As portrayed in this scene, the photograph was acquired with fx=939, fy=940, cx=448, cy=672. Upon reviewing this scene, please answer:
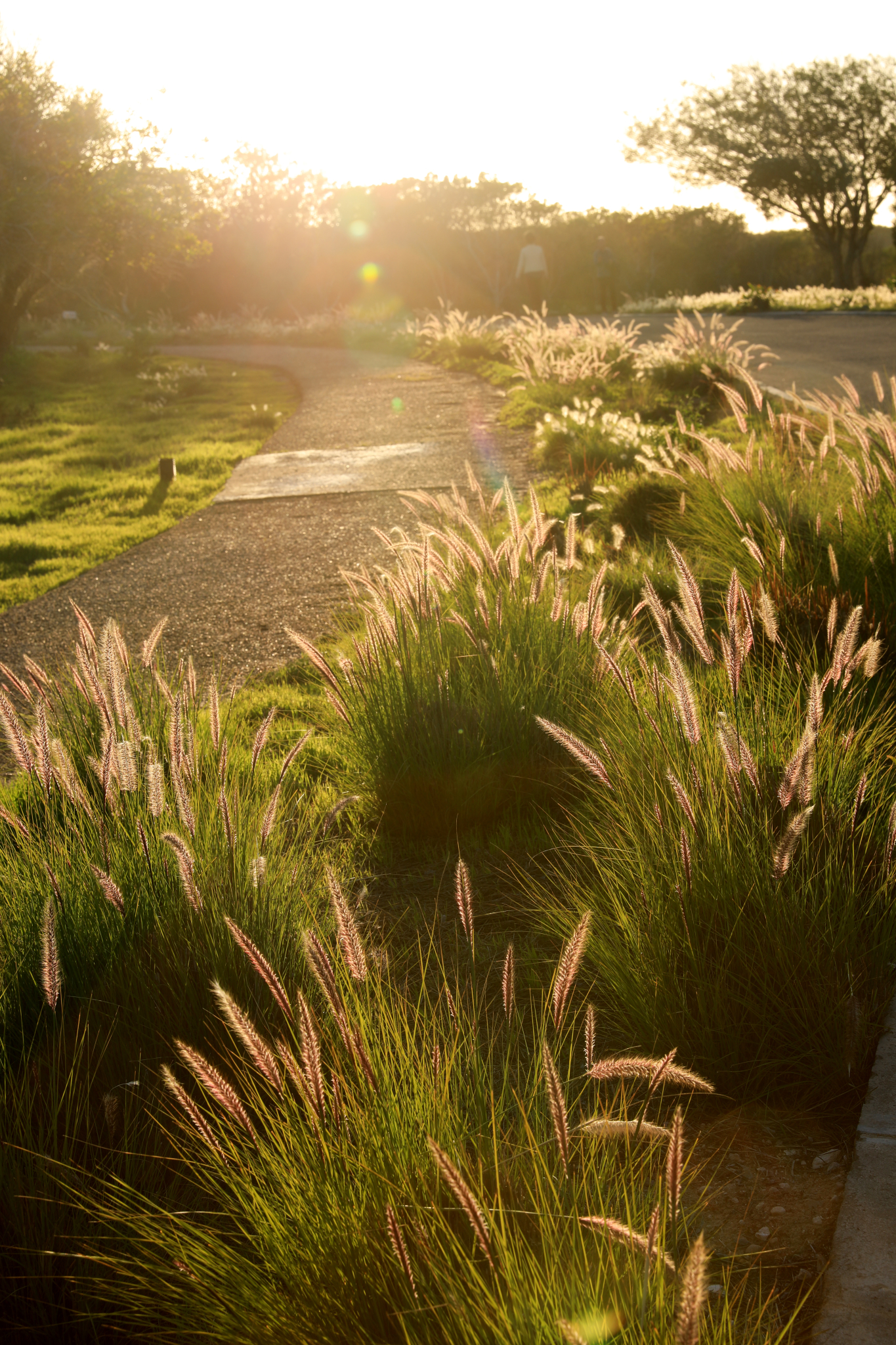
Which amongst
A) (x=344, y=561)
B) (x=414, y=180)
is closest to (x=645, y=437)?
(x=344, y=561)

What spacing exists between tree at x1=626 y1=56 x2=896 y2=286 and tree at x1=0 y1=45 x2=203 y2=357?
2721 centimetres

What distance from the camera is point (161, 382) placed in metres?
18.2

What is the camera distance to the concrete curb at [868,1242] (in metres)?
1.31

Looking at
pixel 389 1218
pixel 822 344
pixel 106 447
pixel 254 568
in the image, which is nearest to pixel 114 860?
pixel 389 1218

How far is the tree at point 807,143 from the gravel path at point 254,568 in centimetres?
3727

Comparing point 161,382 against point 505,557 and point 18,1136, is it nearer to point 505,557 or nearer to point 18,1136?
point 505,557

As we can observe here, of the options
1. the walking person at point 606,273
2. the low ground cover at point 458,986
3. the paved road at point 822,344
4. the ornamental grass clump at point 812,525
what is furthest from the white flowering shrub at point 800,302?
the low ground cover at point 458,986

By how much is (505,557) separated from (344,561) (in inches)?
111

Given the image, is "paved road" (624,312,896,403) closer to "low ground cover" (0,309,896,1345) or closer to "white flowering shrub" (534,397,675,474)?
"white flowering shrub" (534,397,675,474)

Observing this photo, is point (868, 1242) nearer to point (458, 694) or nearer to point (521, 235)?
point (458, 694)

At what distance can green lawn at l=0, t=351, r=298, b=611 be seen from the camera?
7.94 m

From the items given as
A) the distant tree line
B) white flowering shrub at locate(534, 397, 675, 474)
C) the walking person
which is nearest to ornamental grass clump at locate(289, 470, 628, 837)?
white flowering shrub at locate(534, 397, 675, 474)

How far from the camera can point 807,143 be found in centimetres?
4103

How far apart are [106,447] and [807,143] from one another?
40.1 meters
